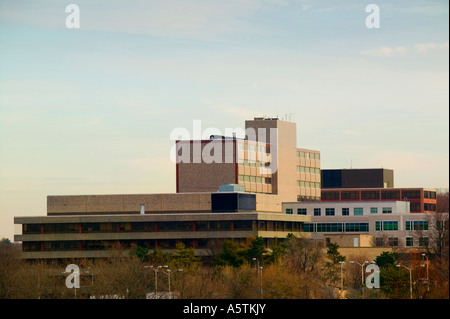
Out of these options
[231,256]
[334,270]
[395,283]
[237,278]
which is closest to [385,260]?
[334,270]

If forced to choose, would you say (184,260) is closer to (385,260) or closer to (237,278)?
(237,278)

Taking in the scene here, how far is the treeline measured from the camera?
153500 mm

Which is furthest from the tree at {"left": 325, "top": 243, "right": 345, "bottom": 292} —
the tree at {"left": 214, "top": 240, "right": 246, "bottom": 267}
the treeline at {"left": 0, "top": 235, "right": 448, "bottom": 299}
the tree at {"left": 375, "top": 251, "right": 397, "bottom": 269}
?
the tree at {"left": 214, "top": 240, "right": 246, "bottom": 267}

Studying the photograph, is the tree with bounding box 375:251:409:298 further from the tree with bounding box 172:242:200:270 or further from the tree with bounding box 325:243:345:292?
the tree with bounding box 172:242:200:270

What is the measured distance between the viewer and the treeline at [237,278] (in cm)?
15350

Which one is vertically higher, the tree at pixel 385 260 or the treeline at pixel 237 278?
the tree at pixel 385 260

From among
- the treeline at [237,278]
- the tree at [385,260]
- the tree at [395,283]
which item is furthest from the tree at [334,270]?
the tree at [395,283]

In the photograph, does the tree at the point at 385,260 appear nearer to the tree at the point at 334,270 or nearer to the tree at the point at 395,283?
the tree at the point at 334,270

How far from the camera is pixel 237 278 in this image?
16975 centimetres

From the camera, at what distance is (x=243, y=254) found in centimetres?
19812
